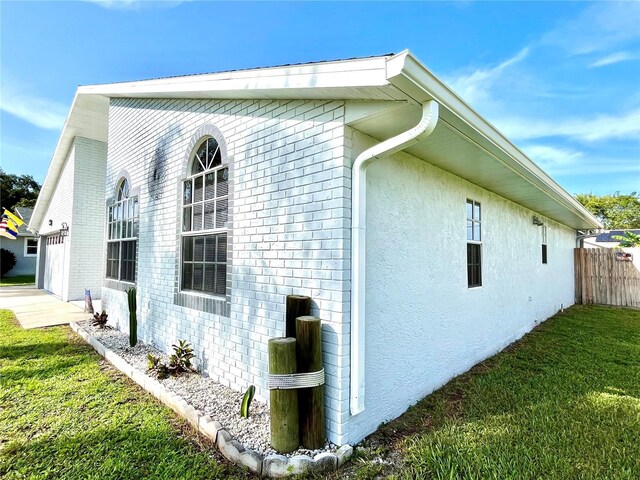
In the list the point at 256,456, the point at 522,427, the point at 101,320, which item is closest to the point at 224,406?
the point at 256,456

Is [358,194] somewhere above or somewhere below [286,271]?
above

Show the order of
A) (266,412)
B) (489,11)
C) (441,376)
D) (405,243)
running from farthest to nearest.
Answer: (489,11) → (441,376) → (405,243) → (266,412)

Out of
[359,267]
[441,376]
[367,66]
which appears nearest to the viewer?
[367,66]

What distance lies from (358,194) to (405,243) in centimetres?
119

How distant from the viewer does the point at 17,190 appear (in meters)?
36.8

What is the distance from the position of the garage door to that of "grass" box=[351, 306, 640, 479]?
47.4 ft

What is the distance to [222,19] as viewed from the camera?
668 cm

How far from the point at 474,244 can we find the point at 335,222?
3678mm

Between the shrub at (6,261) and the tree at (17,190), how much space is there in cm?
1749

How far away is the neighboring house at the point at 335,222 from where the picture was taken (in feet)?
9.82

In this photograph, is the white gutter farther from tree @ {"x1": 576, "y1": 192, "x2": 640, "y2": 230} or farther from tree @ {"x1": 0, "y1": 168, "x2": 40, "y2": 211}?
tree @ {"x1": 0, "y1": 168, "x2": 40, "y2": 211}

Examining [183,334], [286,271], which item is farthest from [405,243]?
[183,334]

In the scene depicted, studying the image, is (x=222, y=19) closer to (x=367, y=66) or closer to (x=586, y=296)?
(x=367, y=66)

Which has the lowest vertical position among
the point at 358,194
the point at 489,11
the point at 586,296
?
the point at 586,296
